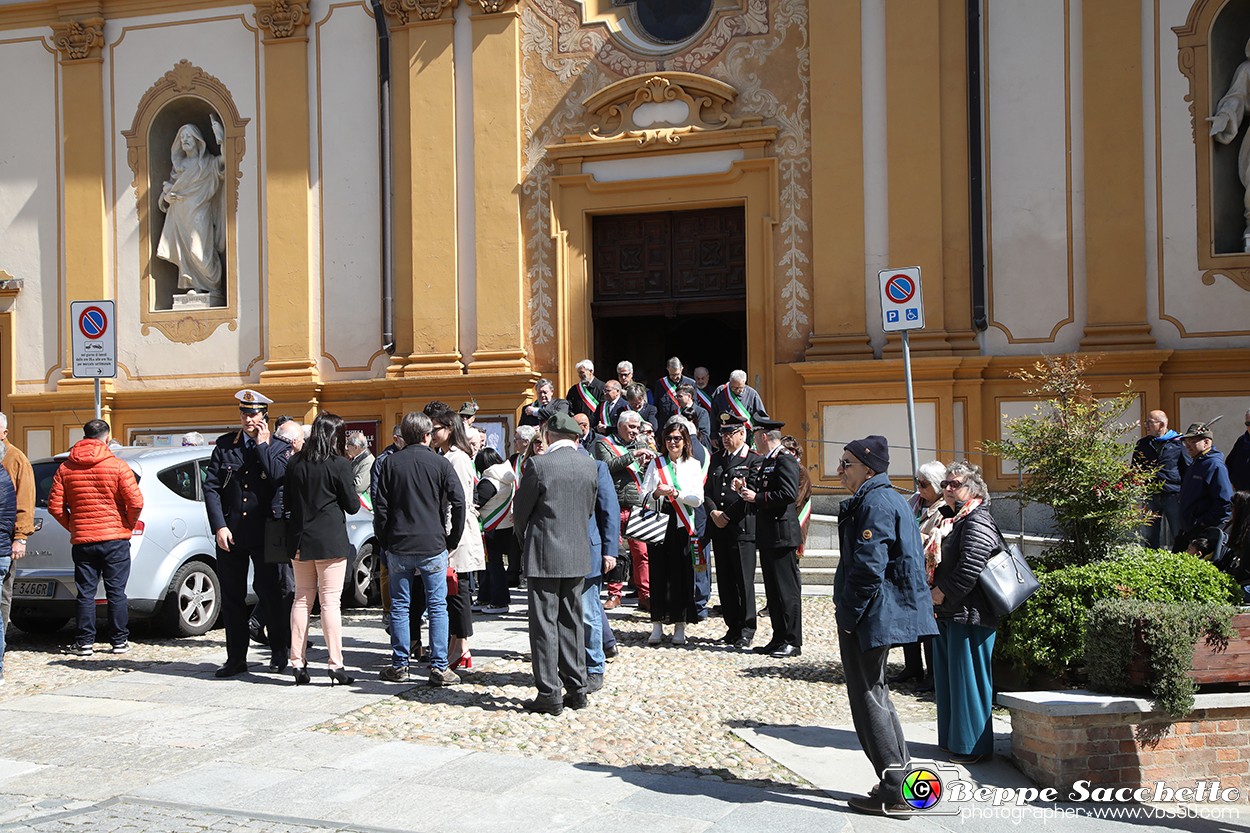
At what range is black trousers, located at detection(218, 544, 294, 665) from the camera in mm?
8219

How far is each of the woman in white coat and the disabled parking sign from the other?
4.61 m

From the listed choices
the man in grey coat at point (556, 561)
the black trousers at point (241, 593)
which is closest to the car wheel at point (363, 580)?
the black trousers at point (241, 593)

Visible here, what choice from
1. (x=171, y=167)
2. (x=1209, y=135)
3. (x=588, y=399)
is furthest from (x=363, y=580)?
(x=1209, y=135)

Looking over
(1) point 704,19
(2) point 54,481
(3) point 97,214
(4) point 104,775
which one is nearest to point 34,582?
(2) point 54,481

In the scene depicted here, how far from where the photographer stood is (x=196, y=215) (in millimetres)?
17016

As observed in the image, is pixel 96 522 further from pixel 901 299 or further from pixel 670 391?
pixel 901 299

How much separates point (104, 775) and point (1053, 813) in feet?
15.4

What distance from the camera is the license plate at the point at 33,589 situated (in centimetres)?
952

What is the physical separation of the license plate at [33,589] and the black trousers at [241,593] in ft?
7.30

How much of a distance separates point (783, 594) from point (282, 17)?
12.2m

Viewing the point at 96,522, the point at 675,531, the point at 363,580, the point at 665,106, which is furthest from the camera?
the point at 665,106

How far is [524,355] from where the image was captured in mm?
15609

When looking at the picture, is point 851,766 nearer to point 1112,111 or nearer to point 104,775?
point 104,775

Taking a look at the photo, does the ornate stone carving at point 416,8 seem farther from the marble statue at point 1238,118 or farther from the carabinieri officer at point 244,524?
the marble statue at point 1238,118
